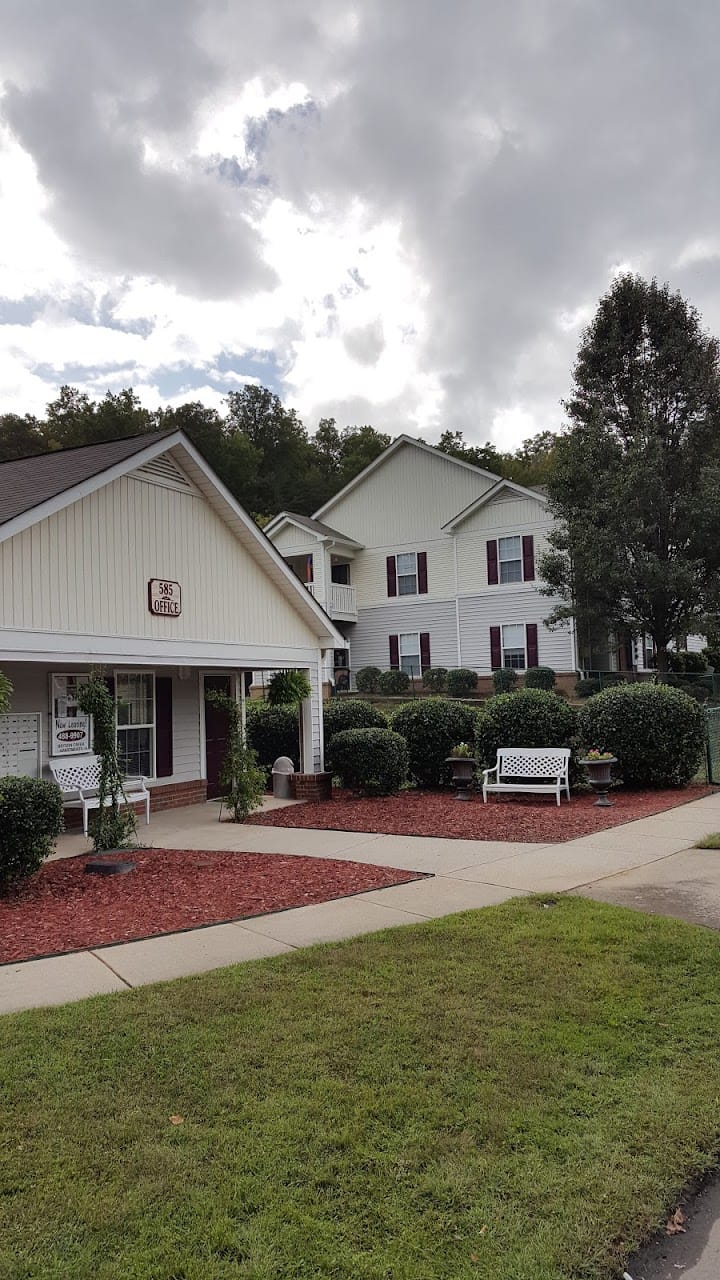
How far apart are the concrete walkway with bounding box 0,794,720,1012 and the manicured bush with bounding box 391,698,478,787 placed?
4129 millimetres

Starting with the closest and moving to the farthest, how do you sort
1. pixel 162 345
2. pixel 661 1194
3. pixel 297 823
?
pixel 661 1194, pixel 297 823, pixel 162 345

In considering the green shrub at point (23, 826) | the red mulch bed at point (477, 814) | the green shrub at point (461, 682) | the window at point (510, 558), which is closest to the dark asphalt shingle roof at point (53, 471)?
the green shrub at point (23, 826)

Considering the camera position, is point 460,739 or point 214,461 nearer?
point 460,739

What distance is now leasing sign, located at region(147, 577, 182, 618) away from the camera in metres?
11.3

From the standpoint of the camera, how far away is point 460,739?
48.0 feet

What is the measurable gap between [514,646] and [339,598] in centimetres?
742

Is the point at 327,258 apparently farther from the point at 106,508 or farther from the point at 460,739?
the point at 460,739

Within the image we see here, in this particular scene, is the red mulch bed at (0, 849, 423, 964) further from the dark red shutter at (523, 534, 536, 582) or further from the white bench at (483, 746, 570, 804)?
the dark red shutter at (523, 534, 536, 582)

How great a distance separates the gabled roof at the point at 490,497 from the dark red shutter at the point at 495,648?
171 inches

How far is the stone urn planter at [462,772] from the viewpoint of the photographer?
44.4 feet

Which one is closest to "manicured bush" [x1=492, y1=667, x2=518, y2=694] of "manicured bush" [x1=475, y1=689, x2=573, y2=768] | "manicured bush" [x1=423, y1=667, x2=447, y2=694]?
"manicured bush" [x1=423, y1=667, x2=447, y2=694]

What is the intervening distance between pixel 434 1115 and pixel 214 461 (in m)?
47.7

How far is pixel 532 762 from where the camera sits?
13.4 m

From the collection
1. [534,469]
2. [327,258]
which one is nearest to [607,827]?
[327,258]
